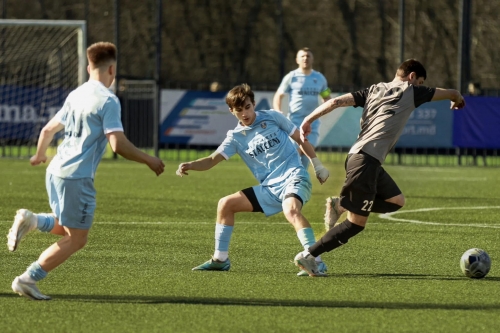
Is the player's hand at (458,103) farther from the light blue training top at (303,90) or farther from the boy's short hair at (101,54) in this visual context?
the light blue training top at (303,90)

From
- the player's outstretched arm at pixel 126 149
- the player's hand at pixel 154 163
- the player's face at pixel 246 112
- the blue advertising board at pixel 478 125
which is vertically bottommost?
the blue advertising board at pixel 478 125

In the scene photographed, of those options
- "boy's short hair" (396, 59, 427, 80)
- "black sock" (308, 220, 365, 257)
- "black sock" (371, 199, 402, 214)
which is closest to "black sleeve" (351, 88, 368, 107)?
"boy's short hair" (396, 59, 427, 80)

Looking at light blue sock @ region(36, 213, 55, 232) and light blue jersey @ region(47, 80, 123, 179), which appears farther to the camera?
light blue sock @ region(36, 213, 55, 232)

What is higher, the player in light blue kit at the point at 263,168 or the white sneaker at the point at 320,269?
the player in light blue kit at the point at 263,168

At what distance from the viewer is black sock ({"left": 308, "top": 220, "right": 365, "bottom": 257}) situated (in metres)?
8.28

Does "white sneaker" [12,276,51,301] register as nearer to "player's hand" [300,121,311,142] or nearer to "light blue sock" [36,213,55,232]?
"light blue sock" [36,213,55,232]

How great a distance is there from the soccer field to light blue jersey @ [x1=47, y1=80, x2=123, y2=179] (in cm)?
88

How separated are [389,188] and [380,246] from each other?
1.82m

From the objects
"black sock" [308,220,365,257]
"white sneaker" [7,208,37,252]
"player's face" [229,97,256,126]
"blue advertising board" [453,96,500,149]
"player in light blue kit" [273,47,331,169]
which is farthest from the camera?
"blue advertising board" [453,96,500,149]

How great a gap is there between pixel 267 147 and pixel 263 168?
0.20 meters

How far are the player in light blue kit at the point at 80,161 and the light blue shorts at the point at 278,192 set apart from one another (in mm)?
1842

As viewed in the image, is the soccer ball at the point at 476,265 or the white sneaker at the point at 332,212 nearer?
the soccer ball at the point at 476,265

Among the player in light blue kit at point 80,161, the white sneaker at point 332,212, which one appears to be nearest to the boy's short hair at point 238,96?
the player in light blue kit at point 80,161

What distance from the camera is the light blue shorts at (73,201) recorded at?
22.7ft
